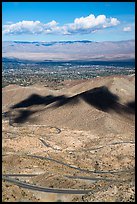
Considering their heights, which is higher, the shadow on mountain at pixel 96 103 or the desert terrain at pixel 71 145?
the shadow on mountain at pixel 96 103

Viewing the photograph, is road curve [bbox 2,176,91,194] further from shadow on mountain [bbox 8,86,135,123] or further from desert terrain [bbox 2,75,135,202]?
shadow on mountain [bbox 8,86,135,123]

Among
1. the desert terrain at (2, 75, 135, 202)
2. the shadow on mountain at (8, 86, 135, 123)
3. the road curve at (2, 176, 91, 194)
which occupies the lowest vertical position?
the road curve at (2, 176, 91, 194)

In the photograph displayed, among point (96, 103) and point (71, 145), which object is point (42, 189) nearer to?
point (71, 145)

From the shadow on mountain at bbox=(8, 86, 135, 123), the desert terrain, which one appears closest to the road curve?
the desert terrain

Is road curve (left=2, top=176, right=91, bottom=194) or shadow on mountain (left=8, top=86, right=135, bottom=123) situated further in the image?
shadow on mountain (left=8, top=86, right=135, bottom=123)

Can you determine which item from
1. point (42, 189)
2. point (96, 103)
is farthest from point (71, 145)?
point (96, 103)

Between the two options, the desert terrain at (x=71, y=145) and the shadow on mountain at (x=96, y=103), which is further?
the shadow on mountain at (x=96, y=103)

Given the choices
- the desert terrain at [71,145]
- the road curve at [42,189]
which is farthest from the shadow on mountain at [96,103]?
the road curve at [42,189]

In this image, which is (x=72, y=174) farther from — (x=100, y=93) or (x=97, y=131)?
(x=100, y=93)

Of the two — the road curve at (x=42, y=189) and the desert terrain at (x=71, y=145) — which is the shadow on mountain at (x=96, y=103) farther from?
the road curve at (x=42, y=189)
